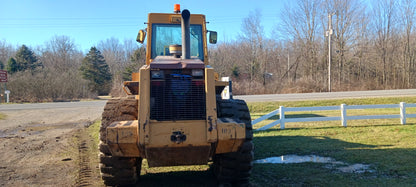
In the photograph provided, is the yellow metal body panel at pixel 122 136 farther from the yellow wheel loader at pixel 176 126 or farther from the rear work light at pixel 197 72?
the rear work light at pixel 197 72

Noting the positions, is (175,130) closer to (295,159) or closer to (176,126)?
(176,126)

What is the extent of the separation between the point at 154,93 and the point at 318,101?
17.9 metres

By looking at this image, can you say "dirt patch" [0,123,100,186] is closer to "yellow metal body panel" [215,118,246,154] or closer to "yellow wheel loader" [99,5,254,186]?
"yellow wheel loader" [99,5,254,186]

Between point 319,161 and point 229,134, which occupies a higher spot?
point 229,134

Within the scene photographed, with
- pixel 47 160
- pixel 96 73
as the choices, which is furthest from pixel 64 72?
pixel 47 160

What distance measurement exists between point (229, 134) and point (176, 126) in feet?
2.23

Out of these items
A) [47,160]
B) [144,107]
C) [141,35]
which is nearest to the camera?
[144,107]

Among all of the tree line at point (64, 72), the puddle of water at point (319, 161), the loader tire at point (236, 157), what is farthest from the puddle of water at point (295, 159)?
the tree line at point (64, 72)

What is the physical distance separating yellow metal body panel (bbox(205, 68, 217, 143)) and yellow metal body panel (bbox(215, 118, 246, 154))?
3.1 inches

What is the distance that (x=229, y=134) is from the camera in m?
4.25

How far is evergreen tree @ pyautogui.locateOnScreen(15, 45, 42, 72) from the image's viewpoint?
49.0 meters

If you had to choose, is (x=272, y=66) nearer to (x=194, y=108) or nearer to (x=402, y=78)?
(x=402, y=78)

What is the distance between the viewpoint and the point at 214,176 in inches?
235

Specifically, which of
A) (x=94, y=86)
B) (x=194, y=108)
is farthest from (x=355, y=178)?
(x=94, y=86)
